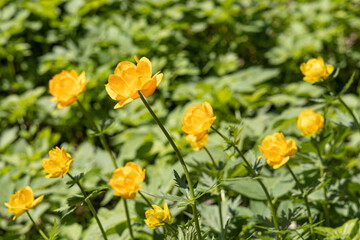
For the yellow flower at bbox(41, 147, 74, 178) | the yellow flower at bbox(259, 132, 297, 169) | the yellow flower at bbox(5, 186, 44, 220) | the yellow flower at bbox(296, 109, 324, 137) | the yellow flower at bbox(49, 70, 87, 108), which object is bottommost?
the yellow flower at bbox(296, 109, 324, 137)

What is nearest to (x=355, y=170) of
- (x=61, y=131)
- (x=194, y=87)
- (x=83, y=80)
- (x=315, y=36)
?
(x=194, y=87)

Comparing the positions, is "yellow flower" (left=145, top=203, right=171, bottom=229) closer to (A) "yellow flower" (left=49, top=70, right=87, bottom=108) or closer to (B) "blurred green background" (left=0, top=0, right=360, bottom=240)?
(A) "yellow flower" (left=49, top=70, right=87, bottom=108)

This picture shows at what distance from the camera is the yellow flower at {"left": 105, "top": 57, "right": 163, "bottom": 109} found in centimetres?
76

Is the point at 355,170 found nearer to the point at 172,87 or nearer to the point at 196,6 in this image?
the point at 172,87

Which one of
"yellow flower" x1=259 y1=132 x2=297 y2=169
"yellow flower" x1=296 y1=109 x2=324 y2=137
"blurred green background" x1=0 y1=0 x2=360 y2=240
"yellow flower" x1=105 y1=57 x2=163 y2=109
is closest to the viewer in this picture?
"yellow flower" x1=105 y1=57 x2=163 y2=109

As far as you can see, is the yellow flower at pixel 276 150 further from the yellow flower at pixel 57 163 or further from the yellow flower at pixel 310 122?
the yellow flower at pixel 57 163

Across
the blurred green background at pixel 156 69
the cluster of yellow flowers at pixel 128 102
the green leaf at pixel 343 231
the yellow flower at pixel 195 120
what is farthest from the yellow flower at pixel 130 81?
the blurred green background at pixel 156 69

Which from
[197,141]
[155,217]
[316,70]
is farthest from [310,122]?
[155,217]

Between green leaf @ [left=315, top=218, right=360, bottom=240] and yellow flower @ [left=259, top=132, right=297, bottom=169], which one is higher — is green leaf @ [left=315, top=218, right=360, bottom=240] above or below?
below

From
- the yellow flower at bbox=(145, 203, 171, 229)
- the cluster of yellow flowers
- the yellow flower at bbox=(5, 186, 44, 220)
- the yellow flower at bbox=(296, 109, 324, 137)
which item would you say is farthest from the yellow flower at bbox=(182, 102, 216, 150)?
the yellow flower at bbox=(5, 186, 44, 220)

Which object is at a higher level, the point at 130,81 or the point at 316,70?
the point at 130,81

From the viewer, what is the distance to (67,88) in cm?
105

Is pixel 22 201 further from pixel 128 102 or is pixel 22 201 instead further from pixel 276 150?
pixel 276 150

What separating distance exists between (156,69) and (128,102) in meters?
1.64
